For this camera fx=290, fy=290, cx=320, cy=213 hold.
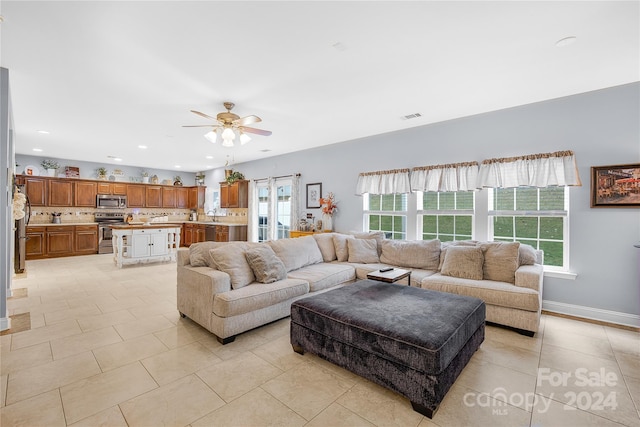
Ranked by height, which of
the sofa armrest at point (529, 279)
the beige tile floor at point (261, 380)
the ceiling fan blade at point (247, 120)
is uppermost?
the ceiling fan blade at point (247, 120)

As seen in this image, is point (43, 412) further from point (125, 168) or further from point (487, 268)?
point (125, 168)

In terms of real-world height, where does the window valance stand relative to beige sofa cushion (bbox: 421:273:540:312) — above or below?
above

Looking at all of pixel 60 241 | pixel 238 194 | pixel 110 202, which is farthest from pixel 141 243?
pixel 110 202

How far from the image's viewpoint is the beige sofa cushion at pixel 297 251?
3.91 metres

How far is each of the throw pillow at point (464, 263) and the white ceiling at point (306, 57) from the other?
191 cm

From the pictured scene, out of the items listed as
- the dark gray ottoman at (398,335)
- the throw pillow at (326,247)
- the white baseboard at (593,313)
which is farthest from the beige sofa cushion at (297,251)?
the white baseboard at (593,313)

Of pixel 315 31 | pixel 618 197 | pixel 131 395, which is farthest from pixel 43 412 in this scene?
pixel 618 197

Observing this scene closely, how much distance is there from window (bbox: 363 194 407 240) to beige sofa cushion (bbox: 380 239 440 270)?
72 centimetres

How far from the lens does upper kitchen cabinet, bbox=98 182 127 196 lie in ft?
27.6

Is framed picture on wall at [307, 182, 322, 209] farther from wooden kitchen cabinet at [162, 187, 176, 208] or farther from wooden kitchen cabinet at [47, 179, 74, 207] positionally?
wooden kitchen cabinet at [47, 179, 74, 207]

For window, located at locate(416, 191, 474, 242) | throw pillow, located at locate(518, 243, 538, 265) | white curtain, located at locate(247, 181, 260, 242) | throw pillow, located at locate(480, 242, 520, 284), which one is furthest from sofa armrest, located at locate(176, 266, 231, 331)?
white curtain, located at locate(247, 181, 260, 242)

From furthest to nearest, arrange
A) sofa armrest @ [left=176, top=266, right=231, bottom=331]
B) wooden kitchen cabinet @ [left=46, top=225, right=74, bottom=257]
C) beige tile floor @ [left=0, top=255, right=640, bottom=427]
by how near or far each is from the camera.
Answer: wooden kitchen cabinet @ [left=46, top=225, right=74, bottom=257] → sofa armrest @ [left=176, top=266, right=231, bottom=331] → beige tile floor @ [left=0, top=255, right=640, bottom=427]

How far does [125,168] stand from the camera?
9.02 m

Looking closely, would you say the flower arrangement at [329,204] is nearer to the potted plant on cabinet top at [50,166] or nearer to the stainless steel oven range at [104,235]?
the stainless steel oven range at [104,235]
